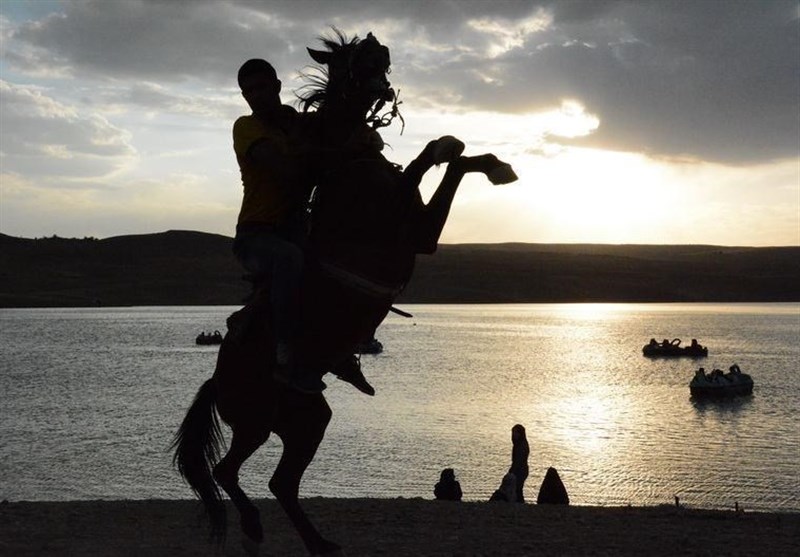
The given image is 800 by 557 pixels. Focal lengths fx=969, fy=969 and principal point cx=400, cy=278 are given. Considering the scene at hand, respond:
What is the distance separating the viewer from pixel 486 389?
58.9 meters

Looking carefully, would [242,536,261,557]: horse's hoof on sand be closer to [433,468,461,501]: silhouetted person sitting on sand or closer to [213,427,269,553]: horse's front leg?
[213,427,269,553]: horse's front leg

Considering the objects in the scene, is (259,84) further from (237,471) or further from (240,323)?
(237,471)

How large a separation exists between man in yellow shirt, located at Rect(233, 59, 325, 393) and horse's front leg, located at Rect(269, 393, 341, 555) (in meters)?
0.29

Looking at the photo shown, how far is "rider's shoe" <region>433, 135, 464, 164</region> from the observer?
20.5 feet

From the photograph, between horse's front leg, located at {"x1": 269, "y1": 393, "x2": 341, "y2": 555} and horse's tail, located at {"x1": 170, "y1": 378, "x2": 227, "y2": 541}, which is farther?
horse's tail, located at {"x1": 170, "y1": 378, "x2": 227, "y2": 541}

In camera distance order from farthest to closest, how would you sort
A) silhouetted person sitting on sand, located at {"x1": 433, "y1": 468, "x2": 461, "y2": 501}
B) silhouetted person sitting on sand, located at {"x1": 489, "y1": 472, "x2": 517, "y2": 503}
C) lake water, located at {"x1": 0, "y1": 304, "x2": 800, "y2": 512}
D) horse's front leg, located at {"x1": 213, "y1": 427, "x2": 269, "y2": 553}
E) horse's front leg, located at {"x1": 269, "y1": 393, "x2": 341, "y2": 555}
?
lake water, located at {"x1": 0, "y1": 304, "x2": 800, "y2": 512}
silhouetted person sitting on sand, located at {"x1": 433, "y1": 468, "x2": 461, "y2": 501}
silhouetted person sitting on sand, located at {"x1": 489, "y1": 472, "x2": 517, "y2": 503}
horse's front leg, located at {"x1": 213, "y1": 427, "x2": 269, "y2": 553}
horse's front leg, located at {"x1": 269, "y1": 393, "x2": 341, "y2": 555}

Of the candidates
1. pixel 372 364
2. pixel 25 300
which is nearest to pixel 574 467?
pixel 372 364

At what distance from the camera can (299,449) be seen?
298 inches

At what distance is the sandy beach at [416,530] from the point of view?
928cm

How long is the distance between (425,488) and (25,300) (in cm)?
16596

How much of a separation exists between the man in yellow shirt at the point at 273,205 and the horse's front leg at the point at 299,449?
0.94 ft

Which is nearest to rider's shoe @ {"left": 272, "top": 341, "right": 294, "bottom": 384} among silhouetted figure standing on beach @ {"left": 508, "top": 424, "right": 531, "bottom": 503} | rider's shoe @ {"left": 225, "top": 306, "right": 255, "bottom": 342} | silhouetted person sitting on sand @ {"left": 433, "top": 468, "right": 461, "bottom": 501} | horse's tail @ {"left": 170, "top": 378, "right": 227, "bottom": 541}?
rider's shoe @ {"left": 225, "top": 306, "right": 255, "bottom": 342}

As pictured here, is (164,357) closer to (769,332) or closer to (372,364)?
(372,364)

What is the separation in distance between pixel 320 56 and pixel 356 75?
34 centimetres
